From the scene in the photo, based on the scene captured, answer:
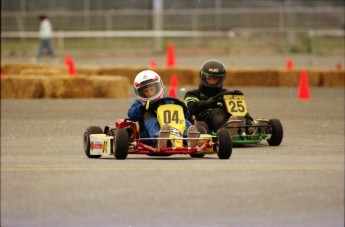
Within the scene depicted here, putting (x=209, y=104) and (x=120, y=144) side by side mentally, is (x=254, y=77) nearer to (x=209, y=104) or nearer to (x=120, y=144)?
(x=209, y=104)

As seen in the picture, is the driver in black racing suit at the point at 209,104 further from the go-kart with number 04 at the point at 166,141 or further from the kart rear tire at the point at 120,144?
the kart rear tire at the point at 120,144

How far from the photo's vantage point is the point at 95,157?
8102 millimetres

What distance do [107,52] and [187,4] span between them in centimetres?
390

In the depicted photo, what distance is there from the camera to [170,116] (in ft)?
25.2

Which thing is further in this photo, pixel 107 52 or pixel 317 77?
pixel 107 52

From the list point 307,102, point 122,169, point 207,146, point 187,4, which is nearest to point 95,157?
point 122,169

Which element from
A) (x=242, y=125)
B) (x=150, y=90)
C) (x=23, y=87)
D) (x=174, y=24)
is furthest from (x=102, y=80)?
(x=174, y=24)

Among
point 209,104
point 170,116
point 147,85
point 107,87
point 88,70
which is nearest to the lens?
point 147,85

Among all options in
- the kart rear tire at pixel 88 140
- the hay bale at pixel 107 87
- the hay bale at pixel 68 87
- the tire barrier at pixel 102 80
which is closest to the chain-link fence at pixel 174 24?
the tire barrier at pixel 102 80

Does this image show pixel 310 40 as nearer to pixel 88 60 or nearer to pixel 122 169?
pixel 88 60

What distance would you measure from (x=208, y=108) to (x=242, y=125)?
1.39 ft

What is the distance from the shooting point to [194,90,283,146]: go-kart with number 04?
9422 mm

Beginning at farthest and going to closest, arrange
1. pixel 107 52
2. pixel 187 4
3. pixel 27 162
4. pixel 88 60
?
1. pixel 187 4
2. pixel 107 52
3. pixel 88 60
4. pixel 27 162

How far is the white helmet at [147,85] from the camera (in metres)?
7.05
